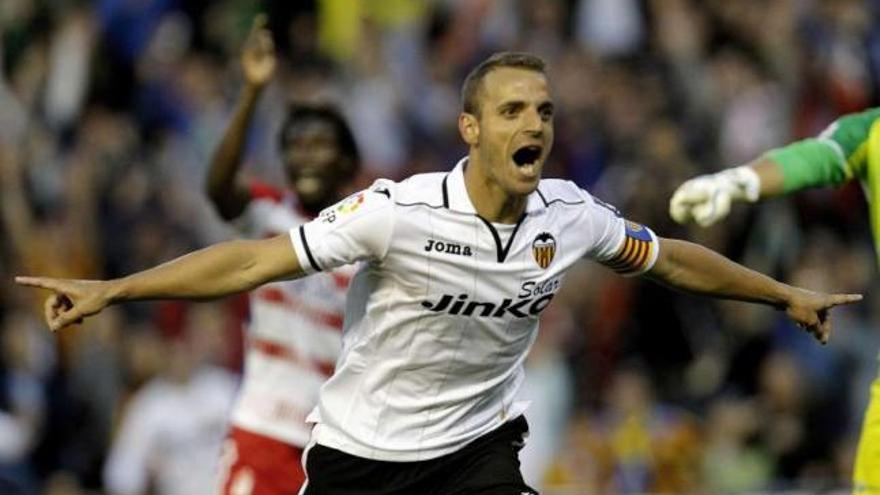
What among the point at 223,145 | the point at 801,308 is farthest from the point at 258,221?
the point at 801,308

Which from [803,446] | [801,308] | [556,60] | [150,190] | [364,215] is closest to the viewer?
[364,215]

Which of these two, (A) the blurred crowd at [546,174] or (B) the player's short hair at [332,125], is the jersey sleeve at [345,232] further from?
(A) the blurred crowd at [546,174]

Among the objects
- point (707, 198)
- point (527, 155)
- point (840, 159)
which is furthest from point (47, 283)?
point (840, 159)

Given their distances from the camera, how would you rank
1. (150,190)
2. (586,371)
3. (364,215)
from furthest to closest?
1. (150,190)
2. (586,371)
3. (364,215)

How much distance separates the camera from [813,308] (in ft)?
30.2

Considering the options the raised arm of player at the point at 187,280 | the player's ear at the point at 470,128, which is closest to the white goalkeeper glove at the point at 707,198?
the player's ear at the point at 470,128

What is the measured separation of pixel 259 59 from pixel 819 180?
292cm

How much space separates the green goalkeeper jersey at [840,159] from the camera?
9250mm

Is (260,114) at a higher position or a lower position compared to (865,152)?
higher

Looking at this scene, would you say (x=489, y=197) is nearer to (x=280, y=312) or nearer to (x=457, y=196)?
(x=457, y=196)

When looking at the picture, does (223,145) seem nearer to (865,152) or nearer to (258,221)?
(258,221)

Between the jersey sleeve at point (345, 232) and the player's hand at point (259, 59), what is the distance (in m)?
2.35

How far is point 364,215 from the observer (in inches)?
339

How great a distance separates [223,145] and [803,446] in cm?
532
